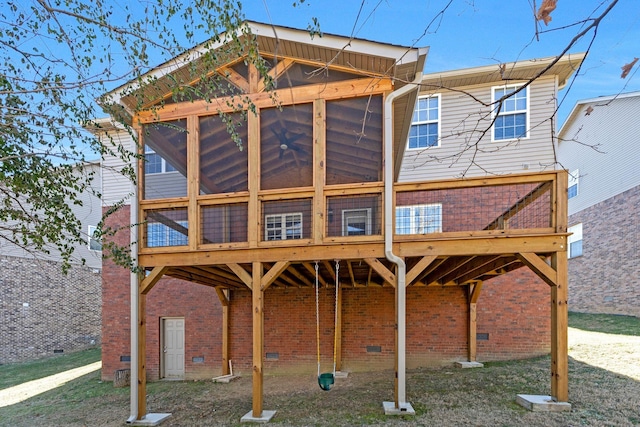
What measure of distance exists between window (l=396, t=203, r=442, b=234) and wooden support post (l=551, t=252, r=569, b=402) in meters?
3.69

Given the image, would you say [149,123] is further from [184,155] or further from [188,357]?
[188,357]

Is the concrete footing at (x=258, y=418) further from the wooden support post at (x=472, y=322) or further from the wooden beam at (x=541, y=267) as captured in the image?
the wooden support post at (x=472, y=322)

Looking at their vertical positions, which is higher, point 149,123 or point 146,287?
point 149,123

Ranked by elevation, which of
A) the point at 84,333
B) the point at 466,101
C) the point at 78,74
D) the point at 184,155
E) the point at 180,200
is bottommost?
the point at 84,333

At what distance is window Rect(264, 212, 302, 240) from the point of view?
8094 mm

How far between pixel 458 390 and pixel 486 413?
1148 millimetres

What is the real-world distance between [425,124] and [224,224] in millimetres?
6179

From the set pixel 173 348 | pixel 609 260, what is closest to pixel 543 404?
pixel 173 348

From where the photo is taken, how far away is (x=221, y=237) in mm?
6961

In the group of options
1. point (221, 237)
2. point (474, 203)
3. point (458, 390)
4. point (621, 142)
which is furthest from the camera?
point (621, 142)

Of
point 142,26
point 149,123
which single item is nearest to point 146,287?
point 149,123

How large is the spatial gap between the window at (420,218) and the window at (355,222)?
2611 mm

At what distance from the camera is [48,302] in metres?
14.3

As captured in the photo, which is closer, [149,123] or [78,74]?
[78,74]
